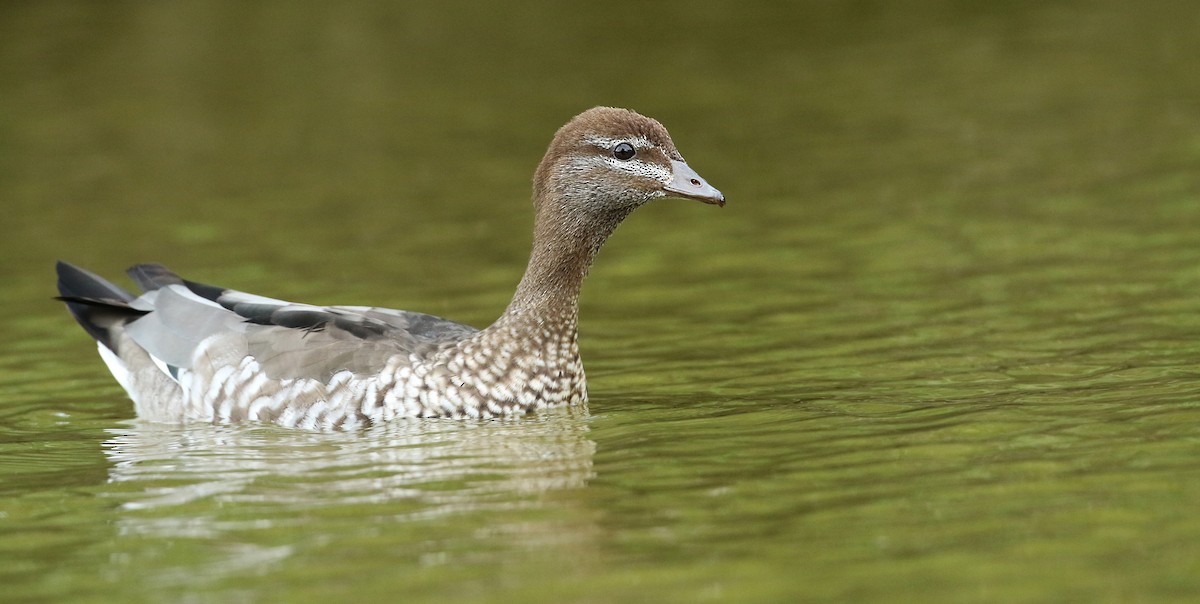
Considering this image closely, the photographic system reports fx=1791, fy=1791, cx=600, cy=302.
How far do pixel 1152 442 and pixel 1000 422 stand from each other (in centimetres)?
87

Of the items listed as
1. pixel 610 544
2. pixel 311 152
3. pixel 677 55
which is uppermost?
pixel 677 55

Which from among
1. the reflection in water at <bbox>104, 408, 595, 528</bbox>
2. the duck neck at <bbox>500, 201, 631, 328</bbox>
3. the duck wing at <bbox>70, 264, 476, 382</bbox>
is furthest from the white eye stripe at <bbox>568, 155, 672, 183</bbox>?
the reflection in water at <bbox>104, 408, 595, 528</bbox>

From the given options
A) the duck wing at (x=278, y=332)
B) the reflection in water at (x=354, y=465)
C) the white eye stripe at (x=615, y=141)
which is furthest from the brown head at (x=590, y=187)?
the reflection in water at (x=354, y=465)

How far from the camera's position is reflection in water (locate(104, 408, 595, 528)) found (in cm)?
799

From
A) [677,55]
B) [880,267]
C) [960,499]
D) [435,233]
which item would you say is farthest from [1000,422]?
[677,55]

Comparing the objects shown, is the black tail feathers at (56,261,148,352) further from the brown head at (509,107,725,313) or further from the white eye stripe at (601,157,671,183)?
the white eye stripe at (601,157,671,183)

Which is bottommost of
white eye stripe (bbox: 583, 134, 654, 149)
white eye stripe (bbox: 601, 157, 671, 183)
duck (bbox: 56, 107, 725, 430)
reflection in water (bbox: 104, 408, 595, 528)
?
reflection in water (bbox: 104, 408, 595, 528)

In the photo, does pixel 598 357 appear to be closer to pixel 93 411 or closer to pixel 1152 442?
pixel 93 411

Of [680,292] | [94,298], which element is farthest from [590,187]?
[680,292]

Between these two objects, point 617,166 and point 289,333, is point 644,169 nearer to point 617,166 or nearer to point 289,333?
point 617,166

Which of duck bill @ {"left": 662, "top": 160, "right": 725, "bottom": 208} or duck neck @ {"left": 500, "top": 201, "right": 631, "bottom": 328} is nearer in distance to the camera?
duck bill @ {"left": 662, "top": 160, "right": 725, "bottom": 208}

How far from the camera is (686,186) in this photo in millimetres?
9719

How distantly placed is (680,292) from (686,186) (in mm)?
3701

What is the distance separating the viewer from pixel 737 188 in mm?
16766
